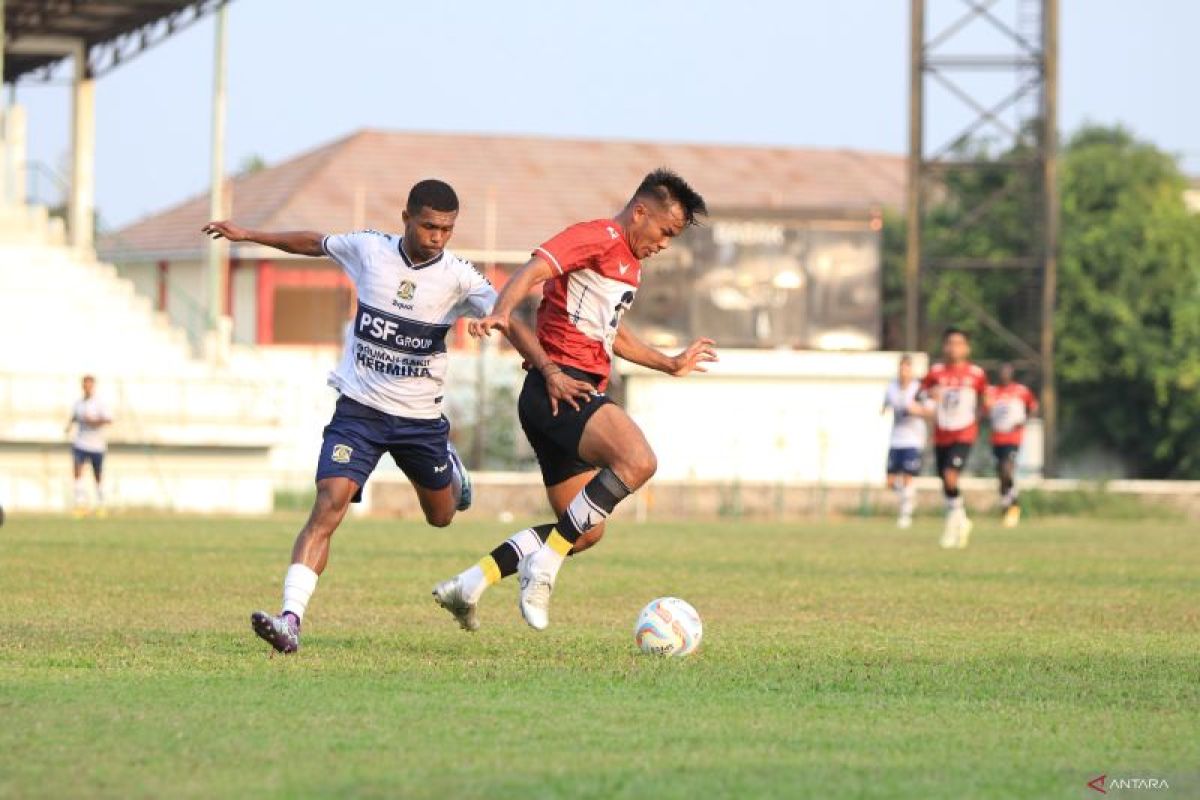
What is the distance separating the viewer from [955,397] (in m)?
26.3

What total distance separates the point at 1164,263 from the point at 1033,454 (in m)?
10.9

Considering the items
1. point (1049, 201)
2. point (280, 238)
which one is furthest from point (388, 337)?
point (1049, 201)

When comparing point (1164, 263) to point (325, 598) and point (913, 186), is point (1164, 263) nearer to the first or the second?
point (913, 186)

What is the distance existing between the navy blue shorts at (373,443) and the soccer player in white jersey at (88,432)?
22.3m

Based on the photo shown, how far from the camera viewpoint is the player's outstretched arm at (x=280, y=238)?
10.8 metres

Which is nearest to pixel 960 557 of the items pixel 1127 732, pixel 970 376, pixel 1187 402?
pixel 970 376

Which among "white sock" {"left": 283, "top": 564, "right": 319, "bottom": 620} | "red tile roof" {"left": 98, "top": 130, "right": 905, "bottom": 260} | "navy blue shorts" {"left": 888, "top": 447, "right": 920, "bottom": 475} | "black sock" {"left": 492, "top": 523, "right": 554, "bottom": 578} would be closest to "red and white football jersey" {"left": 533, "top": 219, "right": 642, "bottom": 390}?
"black sock" {"left": 492, "top": 523, "right": 554, "bottom": 578}

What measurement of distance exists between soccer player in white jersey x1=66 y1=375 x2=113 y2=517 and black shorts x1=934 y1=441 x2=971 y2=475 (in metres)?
13.1

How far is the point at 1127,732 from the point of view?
805cm

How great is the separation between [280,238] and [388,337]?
0.72m

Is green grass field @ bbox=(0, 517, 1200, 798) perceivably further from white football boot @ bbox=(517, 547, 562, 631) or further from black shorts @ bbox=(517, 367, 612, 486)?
black shorts @ bbox=(517, 367, 612, 486)

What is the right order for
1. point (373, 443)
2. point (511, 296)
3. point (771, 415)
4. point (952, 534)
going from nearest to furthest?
point (511, 296) → point (373, 443) → point (952, 534) → point (771, 415)

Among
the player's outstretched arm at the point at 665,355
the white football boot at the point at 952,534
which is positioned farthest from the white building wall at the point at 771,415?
the player's outstretched arm at the point at 665,355

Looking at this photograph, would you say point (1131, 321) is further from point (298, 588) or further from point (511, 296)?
point (298, 588)
